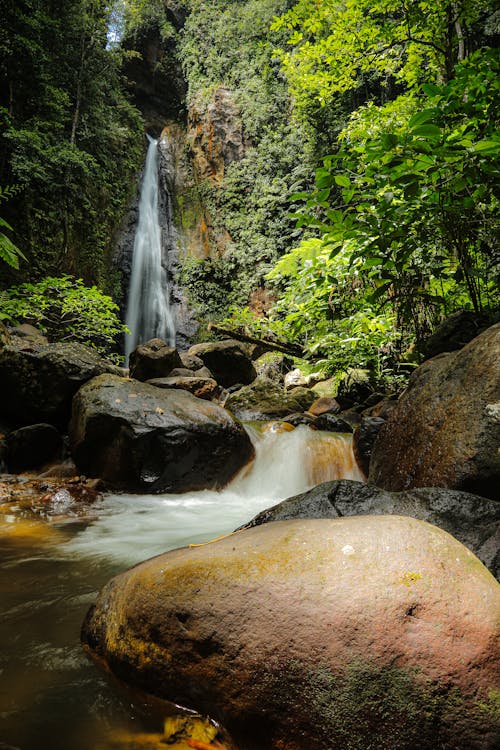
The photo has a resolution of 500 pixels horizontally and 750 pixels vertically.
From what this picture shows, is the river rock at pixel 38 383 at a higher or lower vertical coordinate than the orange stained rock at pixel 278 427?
higher

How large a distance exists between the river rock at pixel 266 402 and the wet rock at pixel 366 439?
3.66 m

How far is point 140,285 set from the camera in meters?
17.2

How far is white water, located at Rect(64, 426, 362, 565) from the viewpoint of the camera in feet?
12.3

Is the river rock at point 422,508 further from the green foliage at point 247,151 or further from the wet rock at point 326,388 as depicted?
the green foliage at point 247,151

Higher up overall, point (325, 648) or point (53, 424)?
point (53, 424)

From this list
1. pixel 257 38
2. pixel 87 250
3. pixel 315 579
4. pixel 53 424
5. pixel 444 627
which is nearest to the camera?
pixel 444 627

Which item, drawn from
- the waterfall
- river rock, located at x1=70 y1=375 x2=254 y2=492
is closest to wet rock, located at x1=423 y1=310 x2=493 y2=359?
river rock, located at x1=70 y1=375 x2=254 y2=492

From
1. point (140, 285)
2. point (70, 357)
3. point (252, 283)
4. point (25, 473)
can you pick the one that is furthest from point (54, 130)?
point (25, 473)

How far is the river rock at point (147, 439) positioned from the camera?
5512 millimetres

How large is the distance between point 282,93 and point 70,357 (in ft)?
54.7

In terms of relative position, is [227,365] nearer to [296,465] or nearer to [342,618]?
[296,465]

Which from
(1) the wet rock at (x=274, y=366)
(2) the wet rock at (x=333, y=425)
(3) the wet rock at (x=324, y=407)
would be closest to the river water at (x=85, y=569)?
(2) the wet rock at (x=333, y=425)

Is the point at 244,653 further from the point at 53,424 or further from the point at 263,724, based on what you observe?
the point at 53,424

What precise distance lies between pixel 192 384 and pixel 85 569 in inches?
241
